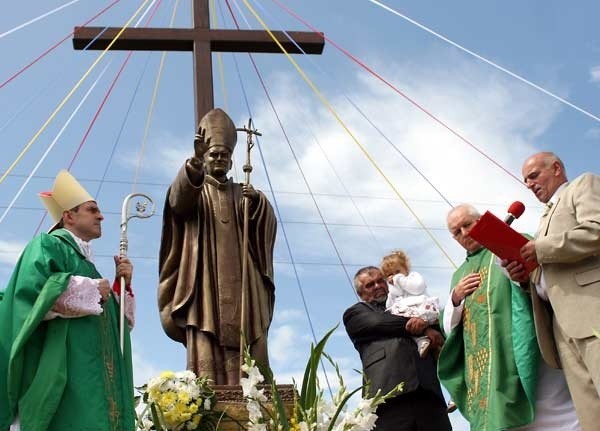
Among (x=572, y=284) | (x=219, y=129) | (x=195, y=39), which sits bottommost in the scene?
(x=572, y=284)

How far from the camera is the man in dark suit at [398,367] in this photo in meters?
5.92

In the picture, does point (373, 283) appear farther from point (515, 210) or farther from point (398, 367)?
point (515, 210)

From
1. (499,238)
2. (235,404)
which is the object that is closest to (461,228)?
(499,238)

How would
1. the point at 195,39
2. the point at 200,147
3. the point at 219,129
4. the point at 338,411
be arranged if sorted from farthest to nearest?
the point at 195,39 → the point at 219,129 → the point at 200,147 → the point at 338,411

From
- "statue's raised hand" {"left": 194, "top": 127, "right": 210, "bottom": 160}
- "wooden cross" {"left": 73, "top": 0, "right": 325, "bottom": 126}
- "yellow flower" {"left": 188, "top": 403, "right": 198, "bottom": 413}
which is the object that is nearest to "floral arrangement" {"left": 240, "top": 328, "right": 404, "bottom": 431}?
"yellow flower" {"left": 188, "top": 403, "right": 198, "bottom": 413}

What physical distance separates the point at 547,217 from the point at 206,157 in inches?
119

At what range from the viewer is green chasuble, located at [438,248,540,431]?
16.0 feet

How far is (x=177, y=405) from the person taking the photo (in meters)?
5.09

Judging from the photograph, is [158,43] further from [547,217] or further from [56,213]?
[547,217]

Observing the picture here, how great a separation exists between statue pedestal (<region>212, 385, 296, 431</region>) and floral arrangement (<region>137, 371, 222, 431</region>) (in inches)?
3.9

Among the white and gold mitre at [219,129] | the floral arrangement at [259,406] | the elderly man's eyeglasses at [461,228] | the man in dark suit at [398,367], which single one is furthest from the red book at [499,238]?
the white and gold mitre at [219,129]

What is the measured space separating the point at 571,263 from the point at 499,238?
0.41 m

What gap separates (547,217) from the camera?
16.6ft

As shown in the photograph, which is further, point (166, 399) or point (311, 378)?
point (166, 399)
